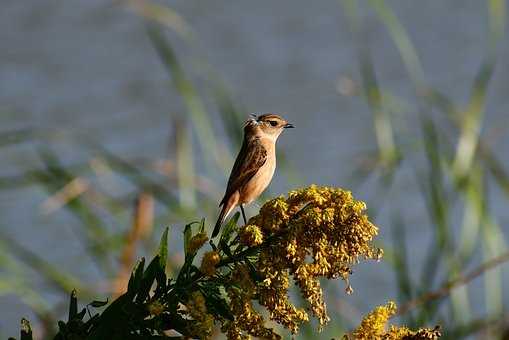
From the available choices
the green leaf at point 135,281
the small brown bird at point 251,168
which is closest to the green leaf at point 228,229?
the green leaf at point 135,281

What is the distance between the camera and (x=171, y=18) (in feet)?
17.5

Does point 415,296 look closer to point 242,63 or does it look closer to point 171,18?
point 171,18

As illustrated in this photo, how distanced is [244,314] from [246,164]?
231cm

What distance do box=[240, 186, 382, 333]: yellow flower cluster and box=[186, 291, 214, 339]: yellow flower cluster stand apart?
0.14 meters

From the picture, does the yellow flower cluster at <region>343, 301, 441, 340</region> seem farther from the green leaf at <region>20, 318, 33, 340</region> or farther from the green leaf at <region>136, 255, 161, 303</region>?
the green leaf at <region>20, 318, 33, 340</region>

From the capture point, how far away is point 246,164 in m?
4.38

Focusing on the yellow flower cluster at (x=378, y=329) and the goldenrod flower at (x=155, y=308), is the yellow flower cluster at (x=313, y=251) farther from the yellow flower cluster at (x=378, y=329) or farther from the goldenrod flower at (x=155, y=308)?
the goldenrod flower at (x=155, y=308)

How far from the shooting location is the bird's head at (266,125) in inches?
193

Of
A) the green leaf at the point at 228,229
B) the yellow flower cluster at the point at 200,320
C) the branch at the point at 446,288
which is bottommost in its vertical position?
the yellow flower cluster at the point at 200,320

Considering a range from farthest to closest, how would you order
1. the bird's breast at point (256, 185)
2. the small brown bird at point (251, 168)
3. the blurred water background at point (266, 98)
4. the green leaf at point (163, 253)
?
the blurred water background at point (266, 98) → the bird's breast at point (256, 185) → the small brown bird at point (251, 168) → the green leaf at point (163, 253)

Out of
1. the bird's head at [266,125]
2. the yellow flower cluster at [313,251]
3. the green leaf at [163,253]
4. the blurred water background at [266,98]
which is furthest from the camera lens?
the blurred water background at [266,98]

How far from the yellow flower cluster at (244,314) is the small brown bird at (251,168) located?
164 cm

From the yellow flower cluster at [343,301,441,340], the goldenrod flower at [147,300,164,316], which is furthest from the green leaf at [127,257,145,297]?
the yellow flower cluster at [343,301,441,340]

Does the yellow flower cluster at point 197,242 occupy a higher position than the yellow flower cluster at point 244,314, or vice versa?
the yellow flower cluster at point 197,242
